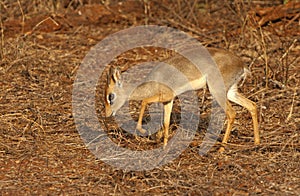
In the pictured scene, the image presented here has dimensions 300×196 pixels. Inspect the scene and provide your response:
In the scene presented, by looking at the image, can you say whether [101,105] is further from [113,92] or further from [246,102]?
[246,102]

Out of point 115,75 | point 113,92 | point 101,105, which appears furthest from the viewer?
point 101,105

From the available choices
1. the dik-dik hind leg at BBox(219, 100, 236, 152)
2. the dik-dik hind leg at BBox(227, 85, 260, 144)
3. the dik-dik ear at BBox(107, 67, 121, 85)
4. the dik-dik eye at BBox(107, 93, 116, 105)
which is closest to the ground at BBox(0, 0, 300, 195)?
the dik-dik hind leg at BBox(219, 100, 236, 152)

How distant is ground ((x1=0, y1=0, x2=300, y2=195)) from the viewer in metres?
4.87

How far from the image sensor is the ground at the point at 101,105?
4.87 metres

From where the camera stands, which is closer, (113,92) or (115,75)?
(115,75)

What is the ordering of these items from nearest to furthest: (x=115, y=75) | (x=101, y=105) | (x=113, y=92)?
(x=115, y=75), (x=113, y=92), (x=101, y=105)

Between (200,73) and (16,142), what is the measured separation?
5.95 ft

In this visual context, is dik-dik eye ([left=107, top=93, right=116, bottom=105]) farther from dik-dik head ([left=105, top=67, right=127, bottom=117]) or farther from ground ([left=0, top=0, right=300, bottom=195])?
ground ([left=0, top=0, right=300, bottom=195])

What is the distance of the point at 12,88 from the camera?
702 cm

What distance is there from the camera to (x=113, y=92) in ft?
18.3

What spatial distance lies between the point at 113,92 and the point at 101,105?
1115 millimetres

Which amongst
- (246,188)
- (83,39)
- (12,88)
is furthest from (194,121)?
(83,39)

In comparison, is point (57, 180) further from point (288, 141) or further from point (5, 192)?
point (288, 141)

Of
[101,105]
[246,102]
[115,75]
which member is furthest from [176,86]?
[101,105]
